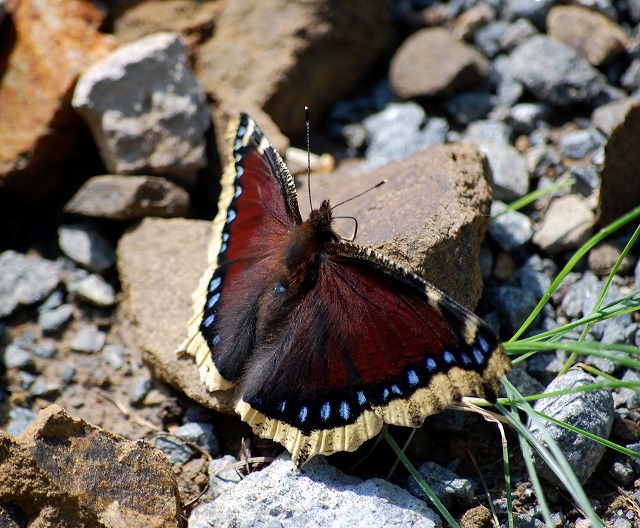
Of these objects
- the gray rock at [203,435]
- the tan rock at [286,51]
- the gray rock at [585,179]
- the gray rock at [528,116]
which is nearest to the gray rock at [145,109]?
the tan rock at [286,51]

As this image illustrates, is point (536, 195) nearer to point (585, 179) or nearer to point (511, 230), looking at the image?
point (511, 230)

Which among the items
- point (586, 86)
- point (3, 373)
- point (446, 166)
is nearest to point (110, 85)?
point (3, 373)

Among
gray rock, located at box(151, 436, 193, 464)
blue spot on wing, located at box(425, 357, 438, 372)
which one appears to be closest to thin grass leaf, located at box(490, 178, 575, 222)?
blue spot on wing, located at box(425, 357, 438, 372)

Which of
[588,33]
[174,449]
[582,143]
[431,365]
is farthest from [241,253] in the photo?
Result: [588,33]

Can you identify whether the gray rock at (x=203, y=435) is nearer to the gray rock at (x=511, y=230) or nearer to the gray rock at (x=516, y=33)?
the gray rock at (x=511, y=230)

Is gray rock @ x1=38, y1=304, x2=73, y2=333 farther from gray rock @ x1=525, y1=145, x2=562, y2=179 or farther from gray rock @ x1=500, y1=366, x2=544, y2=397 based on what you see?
gray rock @ x1=525, y1=145, x2=562, y2=179

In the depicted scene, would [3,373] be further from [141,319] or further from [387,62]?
[387,62]
